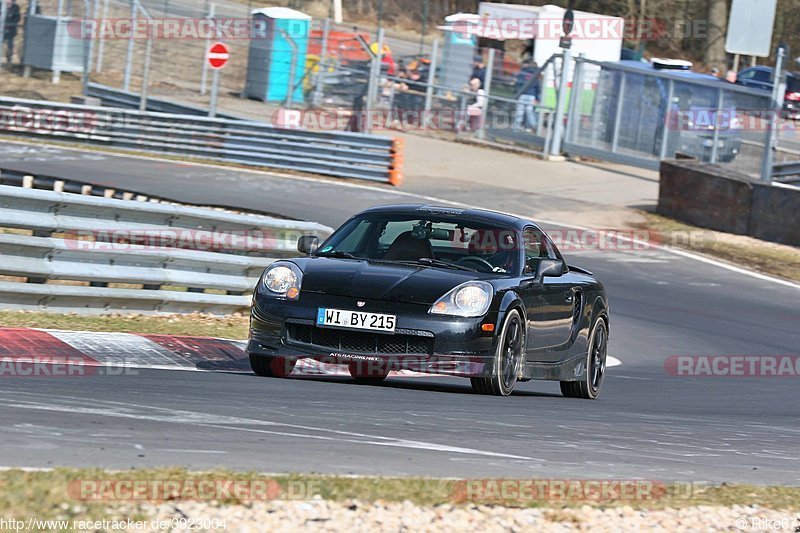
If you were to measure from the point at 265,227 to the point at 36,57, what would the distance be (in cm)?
2338

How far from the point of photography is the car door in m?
9.12

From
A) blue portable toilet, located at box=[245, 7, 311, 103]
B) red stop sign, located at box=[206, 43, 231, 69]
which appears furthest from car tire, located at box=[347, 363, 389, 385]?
blue portable toilet, located at box=[245, 7, 311, 103]

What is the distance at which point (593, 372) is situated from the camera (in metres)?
10.4

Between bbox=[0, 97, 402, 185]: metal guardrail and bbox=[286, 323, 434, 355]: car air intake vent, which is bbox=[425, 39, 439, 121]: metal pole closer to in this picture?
bbox=[0, 97, 402, 185]: metal guardrail

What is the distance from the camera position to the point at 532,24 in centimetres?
3822

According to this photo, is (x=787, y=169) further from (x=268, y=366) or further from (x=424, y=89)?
(x=268, y=366)

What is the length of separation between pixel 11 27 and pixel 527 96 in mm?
12485

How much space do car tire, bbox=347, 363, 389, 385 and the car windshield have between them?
751 millimetres

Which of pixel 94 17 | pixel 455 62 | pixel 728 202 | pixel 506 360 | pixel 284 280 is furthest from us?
pixel 455 62

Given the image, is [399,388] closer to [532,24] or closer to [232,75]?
[232,75]

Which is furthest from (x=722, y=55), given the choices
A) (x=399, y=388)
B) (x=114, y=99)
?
(x=399, y=388)

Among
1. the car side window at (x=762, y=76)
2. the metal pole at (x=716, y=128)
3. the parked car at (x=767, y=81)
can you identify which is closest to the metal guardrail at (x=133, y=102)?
the metal pole at (x=716, y=128)

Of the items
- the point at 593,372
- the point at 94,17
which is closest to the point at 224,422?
the point at 593,372

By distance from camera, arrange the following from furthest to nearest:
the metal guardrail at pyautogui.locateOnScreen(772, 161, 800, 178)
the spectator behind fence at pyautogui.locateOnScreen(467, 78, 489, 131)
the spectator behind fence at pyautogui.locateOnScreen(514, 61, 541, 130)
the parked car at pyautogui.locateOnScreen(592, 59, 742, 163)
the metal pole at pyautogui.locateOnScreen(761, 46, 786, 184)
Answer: the spectator behind fence at pyautogui.locateOnScreen(467, 78, 489, 131) → the spectator behind fence at pyautogui.locateOnScreen(514, 61, 541, 130) → the parked car at pyautogui.locateOnScreen(592, 59, 742, 163) → the metal guardrail at pyautogui.locateOnScreen(772, 161, 800, 178) → the metal pole at pyautogui.locateOnScreen(761, 46, 786, 184)
